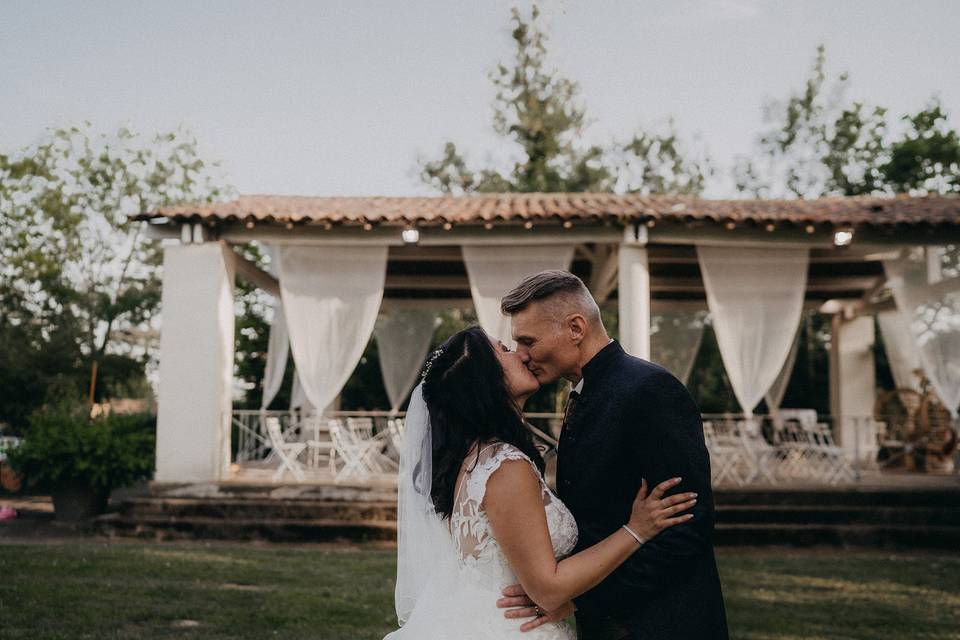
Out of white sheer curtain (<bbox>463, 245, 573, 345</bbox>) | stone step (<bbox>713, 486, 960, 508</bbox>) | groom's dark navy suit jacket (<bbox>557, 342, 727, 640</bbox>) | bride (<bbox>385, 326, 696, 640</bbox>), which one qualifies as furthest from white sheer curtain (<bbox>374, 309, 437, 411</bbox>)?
groom's dark navy suit jacket (<bbox>557, 342, 727, 640</bbox>)

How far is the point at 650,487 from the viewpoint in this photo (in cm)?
228

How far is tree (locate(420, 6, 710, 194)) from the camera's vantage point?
2800 cm

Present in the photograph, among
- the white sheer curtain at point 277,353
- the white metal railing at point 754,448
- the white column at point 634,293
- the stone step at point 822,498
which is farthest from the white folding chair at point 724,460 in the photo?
the white sheer curtain at point 277,353

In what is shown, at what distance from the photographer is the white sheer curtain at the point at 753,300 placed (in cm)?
1057

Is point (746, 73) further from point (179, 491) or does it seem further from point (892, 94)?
point (179, 491)

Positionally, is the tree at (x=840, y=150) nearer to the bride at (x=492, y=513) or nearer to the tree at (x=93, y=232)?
the tree at (x=93, y=232)

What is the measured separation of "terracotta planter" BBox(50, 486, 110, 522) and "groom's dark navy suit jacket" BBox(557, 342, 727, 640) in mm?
9523

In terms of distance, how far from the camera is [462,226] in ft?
34.6

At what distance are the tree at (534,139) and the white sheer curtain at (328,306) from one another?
16.9 metres

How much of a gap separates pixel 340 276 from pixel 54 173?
70.0 feet

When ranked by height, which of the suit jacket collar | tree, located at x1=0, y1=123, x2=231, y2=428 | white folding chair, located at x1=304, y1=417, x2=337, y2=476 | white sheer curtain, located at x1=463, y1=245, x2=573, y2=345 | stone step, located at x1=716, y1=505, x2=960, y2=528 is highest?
tree, located at x1=0, y1=123, x2=231, y2=428

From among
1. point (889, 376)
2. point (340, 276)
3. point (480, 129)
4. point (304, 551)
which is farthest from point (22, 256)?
point (889, 376)

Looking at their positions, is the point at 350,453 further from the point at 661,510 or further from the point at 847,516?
the point at 661,510

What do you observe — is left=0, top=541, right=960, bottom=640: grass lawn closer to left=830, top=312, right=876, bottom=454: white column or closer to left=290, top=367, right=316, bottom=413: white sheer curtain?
left=290, top=367, right=316, bottom=413: white sheer curtain
